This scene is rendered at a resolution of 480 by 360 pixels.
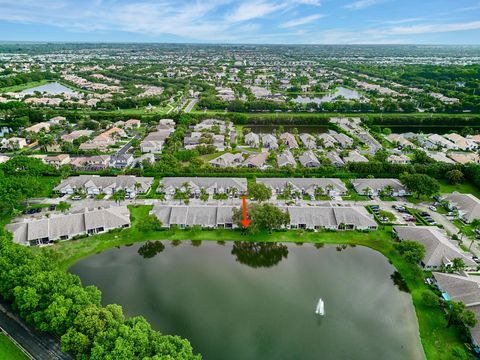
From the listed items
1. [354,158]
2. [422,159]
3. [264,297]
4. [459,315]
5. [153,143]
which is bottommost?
[264,297]

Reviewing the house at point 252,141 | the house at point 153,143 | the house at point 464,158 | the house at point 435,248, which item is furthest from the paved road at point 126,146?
the house at point 464,158

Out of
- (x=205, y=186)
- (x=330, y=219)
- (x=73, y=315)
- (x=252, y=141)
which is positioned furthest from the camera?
(x=252, y=141)

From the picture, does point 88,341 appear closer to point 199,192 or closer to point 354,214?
point 199,192

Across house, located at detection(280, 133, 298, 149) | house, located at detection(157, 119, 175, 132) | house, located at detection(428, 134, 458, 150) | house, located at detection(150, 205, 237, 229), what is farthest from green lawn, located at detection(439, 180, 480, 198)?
house, located at detection(157, 119, 175, 132)

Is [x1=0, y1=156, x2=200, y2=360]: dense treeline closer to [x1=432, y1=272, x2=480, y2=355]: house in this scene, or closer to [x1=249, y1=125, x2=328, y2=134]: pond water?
[x1=432, y1=272, x2=480, y2=355]: house

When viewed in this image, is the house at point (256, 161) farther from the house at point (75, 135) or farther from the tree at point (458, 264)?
the house at point (75, 135)

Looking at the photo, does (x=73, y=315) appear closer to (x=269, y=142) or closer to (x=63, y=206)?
(x=63, y=206)

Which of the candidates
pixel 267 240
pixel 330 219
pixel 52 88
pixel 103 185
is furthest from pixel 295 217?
pixel 52 88

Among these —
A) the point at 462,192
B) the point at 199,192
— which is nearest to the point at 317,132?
the point at 462,192
